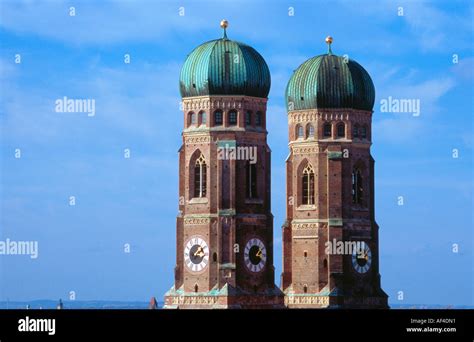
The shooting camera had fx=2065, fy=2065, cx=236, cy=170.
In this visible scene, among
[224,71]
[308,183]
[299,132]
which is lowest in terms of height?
[308,183]

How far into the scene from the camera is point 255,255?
156500 mm

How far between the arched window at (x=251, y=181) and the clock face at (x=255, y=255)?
3.50 metres

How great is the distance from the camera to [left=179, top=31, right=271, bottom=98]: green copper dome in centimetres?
15562

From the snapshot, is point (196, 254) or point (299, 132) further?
point (299, 132)

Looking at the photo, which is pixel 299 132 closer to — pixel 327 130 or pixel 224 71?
pixel 327 130

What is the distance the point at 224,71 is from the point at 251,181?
8.59 meters

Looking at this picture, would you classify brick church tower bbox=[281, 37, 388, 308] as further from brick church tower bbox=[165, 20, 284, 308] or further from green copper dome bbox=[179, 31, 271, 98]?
green copper dome bbox=[179, 31, 271, 98]

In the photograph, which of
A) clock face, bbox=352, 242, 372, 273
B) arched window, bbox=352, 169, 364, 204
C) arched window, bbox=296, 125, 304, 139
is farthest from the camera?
arched window, bbox=352, 169, 364, 204

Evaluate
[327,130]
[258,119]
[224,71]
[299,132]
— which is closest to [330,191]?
[327,130]

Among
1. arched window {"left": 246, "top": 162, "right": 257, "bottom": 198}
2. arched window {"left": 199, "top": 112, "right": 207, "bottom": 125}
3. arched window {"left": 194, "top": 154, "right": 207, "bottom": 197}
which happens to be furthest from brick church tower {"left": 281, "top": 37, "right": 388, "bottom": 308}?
arched window {"left": 199, "top": 112, "right": 207, "bottom": 125}

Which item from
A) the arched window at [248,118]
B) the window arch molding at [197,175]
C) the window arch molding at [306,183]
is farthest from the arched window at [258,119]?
the window arch molding at [306,183]

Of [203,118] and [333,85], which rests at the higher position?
[333,85]
